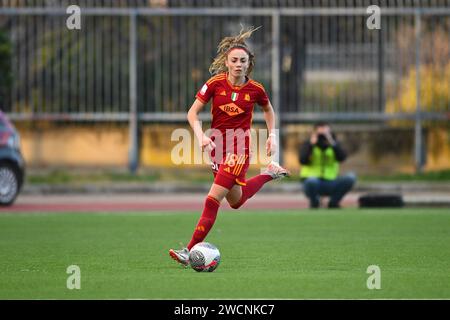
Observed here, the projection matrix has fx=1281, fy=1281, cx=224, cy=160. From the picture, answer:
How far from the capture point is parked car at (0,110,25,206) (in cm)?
2180

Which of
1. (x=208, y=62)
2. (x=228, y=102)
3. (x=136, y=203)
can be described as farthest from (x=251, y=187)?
(x=208, y=62)

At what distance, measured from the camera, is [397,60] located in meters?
29.3

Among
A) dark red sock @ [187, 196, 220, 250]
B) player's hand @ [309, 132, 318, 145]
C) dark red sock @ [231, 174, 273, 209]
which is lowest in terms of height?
dark red sock @ [187, 196, 220, 250]

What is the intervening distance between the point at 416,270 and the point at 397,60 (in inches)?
710

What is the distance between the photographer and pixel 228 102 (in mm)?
12234

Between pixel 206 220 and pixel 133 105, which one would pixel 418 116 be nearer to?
pixel 133 105

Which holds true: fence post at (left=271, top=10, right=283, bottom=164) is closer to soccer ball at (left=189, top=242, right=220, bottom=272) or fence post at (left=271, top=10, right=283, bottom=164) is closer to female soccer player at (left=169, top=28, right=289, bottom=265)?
female soccer player at (left=169, top=28, right=289, bottom=265)

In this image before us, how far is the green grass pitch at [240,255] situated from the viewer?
33.6 feet

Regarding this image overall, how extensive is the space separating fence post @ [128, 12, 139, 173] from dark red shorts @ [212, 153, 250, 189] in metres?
17.1

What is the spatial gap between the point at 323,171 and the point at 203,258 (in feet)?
33.0

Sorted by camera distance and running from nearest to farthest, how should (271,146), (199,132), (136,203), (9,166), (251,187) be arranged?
(199,132) < (271,146) < (251,187) < (9,166) < (136,203)

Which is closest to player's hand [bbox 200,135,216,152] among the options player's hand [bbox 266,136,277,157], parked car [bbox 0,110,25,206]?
player's hand [bbox 266,136,277,157]
